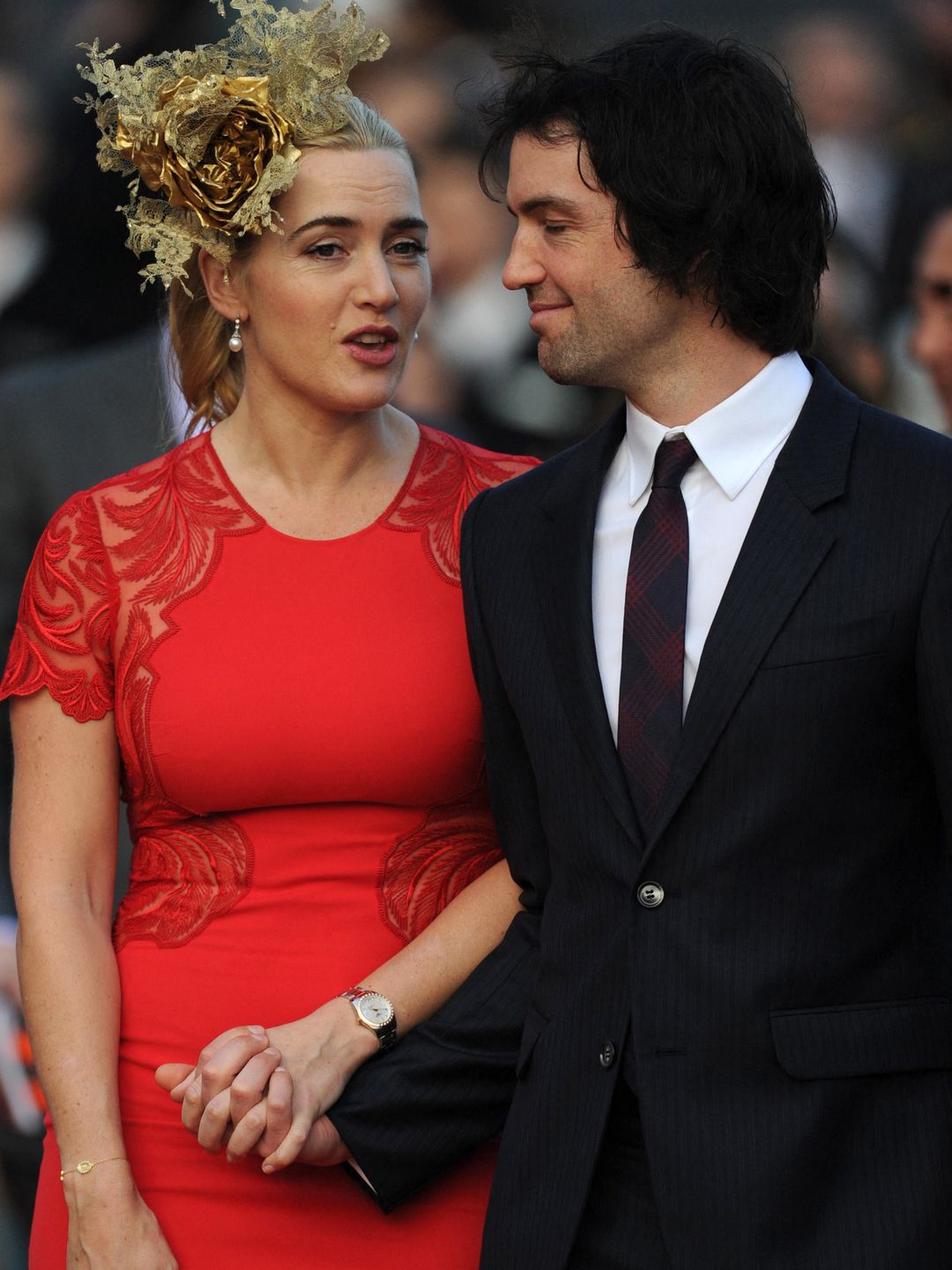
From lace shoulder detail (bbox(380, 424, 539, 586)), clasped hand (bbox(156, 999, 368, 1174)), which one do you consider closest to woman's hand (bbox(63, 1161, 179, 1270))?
clasped hand (bbox(156, 999, 368, 1174))

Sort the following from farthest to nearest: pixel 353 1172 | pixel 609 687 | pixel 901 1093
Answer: pixel 353 1172 < pixel 609 687 < pixel 901 1093

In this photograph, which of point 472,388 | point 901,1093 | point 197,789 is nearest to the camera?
point 901,1093

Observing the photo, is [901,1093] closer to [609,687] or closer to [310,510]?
[609,687]

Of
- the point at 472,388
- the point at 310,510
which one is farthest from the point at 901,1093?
the point at 472,388

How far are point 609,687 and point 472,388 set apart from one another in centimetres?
162

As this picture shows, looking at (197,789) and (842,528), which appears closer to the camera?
(842,528)

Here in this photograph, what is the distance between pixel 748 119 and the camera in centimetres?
220

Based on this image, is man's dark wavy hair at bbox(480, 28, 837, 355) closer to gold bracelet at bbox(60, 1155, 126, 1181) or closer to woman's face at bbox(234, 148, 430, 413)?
woman's face at bbox(234, 148, 430, 413)

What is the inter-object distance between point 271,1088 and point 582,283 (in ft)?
3.52

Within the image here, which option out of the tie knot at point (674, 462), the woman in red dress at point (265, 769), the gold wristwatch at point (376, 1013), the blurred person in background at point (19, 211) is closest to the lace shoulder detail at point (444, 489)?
the woman in red dress at point (265, 769)

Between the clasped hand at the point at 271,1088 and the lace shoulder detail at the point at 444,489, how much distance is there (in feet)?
2.32

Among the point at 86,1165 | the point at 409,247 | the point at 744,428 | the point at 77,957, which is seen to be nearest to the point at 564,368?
the point at 744,428

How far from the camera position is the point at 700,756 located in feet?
6.30

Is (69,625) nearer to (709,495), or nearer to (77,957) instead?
(77,957)
